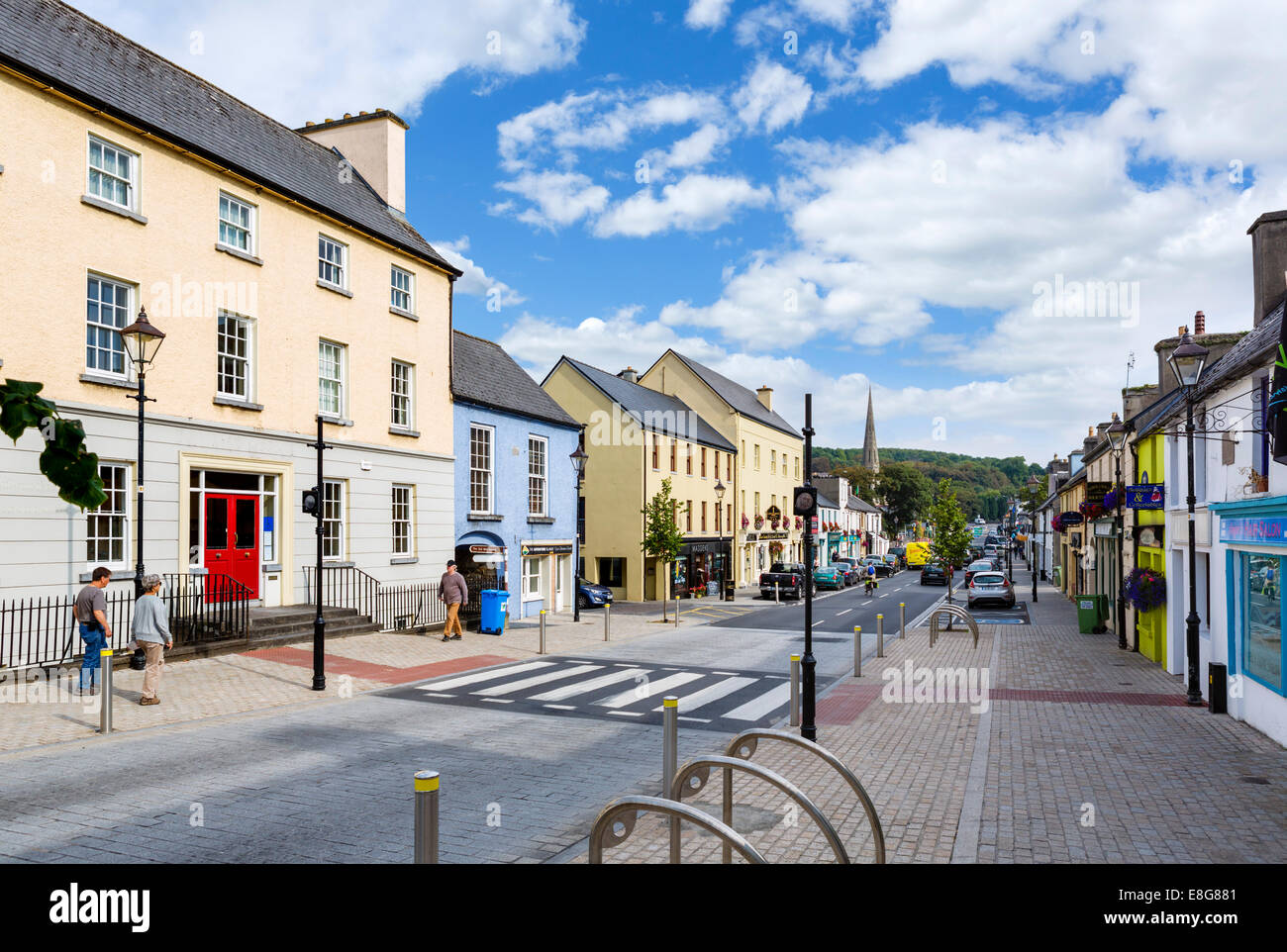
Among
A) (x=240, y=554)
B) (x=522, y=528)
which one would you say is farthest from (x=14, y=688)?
(x=522, y=528)

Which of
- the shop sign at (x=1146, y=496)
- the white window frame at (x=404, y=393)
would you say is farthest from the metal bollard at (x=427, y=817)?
the white window frame at (x=404, y=393)

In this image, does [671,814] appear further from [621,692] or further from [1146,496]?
[1146,496]

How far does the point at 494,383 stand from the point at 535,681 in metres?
15.5

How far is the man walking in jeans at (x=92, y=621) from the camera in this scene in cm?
1240

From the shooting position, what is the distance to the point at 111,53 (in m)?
17.3

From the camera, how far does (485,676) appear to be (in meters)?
16.2

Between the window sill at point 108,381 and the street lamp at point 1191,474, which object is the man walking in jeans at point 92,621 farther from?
the street lamp at point 1191,474

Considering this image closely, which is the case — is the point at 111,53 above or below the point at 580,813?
above

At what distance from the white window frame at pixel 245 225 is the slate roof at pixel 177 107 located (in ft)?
1.95

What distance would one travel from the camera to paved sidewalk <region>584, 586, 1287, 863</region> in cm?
693

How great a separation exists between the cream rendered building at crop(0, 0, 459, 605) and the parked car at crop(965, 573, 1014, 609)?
23.2m
